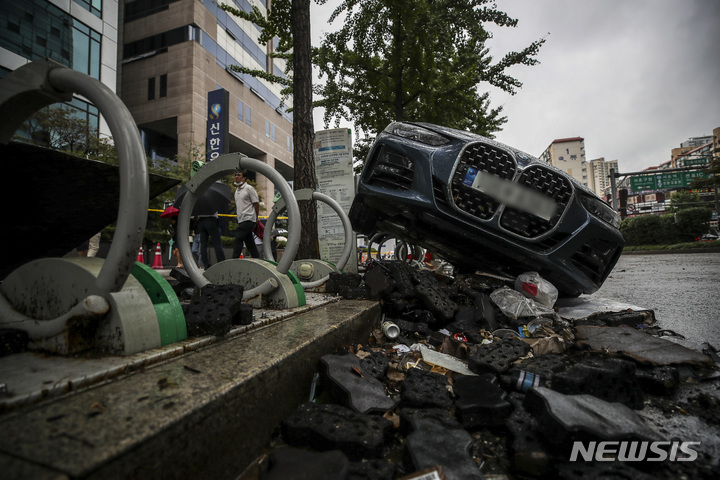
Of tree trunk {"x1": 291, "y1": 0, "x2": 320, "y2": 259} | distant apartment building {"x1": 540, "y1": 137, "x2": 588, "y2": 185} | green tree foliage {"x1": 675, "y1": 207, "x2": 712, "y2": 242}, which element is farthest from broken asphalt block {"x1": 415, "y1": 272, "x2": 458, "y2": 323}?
distant apartment building {"x1": 540, "y1": 137, "x2": 588, "y2": 185}

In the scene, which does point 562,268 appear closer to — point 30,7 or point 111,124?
point 111,124

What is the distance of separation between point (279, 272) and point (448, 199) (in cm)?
146

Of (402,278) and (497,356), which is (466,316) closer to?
(402,278)

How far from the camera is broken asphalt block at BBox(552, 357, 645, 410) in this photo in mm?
1358

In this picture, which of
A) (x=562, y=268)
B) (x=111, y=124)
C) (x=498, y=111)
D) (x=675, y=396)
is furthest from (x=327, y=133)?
(x=498, y=111)

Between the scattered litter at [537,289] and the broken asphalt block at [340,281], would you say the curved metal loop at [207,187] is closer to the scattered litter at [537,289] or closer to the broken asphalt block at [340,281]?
the broken asphalt block at [340,281]

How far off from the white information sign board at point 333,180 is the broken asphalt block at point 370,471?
4896 millimetres

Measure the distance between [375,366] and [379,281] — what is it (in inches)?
49.5

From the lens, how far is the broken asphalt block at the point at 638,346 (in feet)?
5.87

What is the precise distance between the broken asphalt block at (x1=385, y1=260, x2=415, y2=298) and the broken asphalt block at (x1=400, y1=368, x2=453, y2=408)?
4.06ft

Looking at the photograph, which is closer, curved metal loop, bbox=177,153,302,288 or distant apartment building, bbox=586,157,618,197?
curved metal loop, bbox=177,153,302,288

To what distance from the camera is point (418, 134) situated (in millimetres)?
3127

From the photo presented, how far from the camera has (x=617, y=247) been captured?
3201 mm

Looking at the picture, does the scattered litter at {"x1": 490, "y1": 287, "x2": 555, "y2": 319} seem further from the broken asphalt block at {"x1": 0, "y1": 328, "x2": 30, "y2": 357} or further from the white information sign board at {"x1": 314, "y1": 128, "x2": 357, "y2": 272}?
the white information sign board at {"x1": 314, "y1": 128, "x2": 357, "y2": 272}
